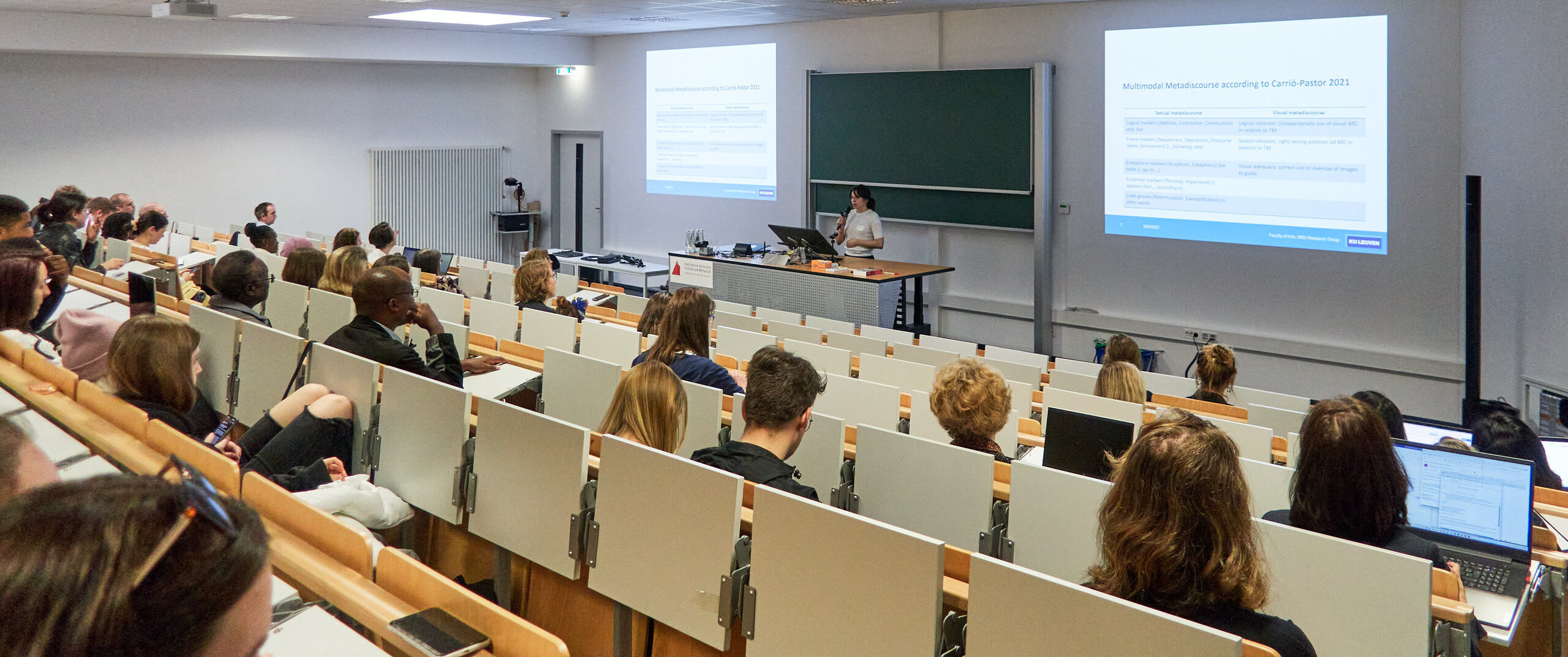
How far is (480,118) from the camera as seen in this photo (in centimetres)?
1443

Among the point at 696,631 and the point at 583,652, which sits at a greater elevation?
the point at 696,631

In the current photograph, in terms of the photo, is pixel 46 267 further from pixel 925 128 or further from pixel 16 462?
pixel 925 128

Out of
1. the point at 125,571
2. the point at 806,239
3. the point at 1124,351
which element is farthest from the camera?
the point at 806,239

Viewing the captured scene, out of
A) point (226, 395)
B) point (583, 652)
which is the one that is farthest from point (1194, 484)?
point (226, 395)

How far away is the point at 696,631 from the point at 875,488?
3.05 feet

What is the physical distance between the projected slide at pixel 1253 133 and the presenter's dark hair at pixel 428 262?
5.89 metres

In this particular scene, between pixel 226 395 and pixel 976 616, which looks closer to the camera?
pixel 976 616

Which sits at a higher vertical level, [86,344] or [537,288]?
[537,288]

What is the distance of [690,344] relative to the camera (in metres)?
4.33

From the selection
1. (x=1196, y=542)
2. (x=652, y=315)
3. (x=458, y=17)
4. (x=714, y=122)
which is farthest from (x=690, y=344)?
(x=714, y=122)

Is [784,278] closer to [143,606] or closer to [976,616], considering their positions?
[976,616]

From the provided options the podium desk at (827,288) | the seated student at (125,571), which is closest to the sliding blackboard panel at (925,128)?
the podium desk at (827,288)

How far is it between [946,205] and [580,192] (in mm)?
6123

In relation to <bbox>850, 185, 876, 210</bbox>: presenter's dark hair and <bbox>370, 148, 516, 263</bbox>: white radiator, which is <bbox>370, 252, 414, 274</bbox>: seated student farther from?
<bbox>370, 148, 516, 263</bbox>: white radiator
